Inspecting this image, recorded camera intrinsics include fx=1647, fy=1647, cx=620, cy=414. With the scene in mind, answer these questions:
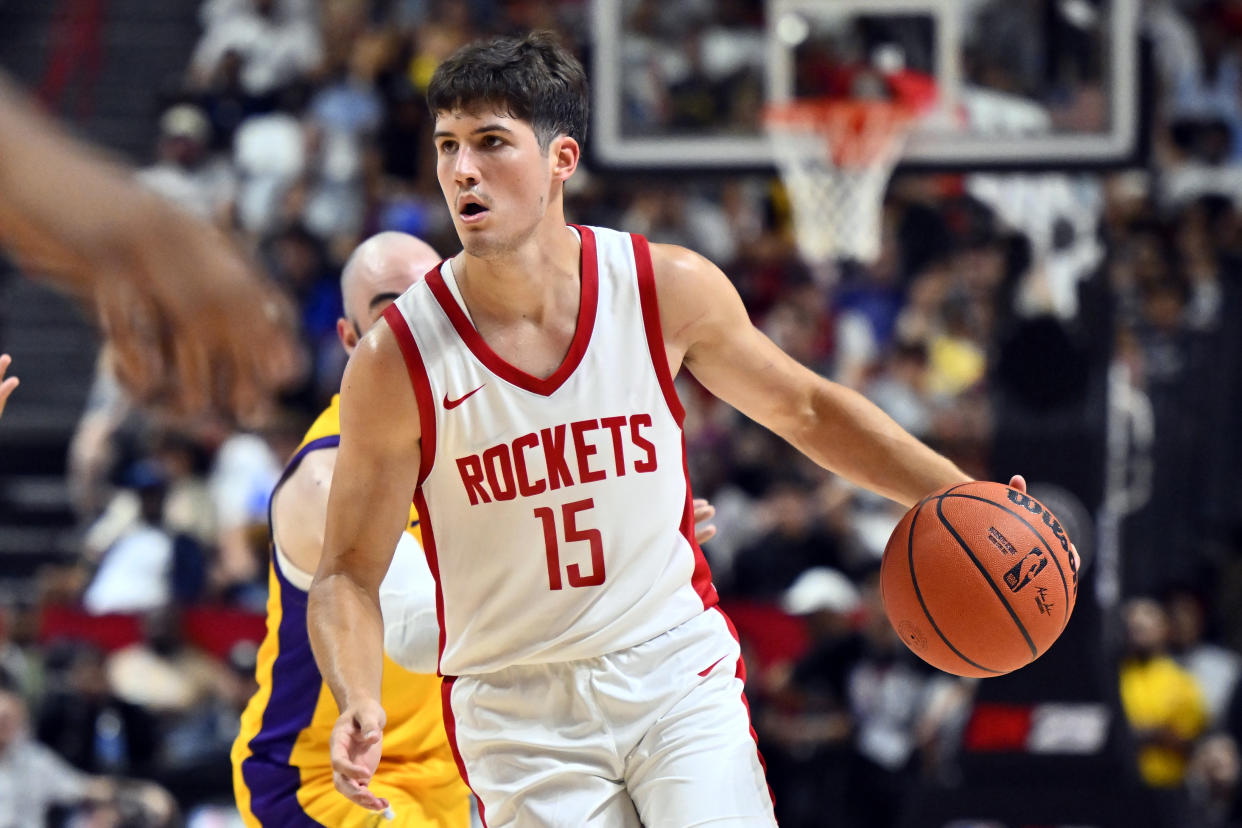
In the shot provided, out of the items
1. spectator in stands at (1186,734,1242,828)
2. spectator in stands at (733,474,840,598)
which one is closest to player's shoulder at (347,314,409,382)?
spectator in stands at (733,474,840,598)

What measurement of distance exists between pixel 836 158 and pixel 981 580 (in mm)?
5098

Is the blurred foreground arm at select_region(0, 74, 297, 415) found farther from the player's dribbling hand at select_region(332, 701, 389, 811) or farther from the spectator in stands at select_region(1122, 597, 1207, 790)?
the spectator in stands at select_region(1122, 597, 1207, 790)

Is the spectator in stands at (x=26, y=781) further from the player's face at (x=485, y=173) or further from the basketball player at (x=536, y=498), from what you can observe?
the player's face at (x=485, y=173)

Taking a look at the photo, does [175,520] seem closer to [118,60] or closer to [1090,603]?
[1090,603]

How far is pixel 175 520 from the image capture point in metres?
10.3

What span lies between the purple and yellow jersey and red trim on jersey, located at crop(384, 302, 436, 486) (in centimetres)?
62

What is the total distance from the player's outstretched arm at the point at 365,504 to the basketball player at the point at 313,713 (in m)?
0.49

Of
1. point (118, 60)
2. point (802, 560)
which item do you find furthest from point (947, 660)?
point (118, 60)

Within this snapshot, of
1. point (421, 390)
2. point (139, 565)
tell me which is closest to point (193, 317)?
point (421, 390)

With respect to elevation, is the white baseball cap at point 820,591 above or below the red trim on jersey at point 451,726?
below

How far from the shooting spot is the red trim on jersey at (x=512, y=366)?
352cm

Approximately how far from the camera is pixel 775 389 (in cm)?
379

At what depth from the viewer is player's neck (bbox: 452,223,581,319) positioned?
3.59 m

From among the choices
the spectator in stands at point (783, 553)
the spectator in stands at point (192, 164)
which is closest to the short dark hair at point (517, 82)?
the spectator in stands at point (783, 553)
